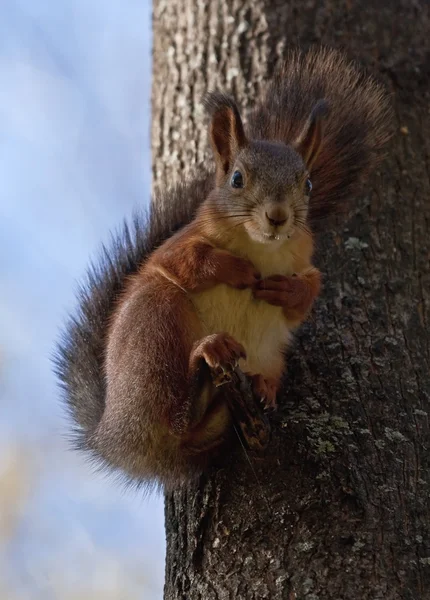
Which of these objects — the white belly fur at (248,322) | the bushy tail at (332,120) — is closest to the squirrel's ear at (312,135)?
the bushy tail at (332,120)

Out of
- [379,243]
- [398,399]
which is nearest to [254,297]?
[398,399]

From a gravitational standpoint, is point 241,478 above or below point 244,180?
below

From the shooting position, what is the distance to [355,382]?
218 centimetres

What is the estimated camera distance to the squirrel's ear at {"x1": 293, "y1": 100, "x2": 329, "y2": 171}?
7.43 ft

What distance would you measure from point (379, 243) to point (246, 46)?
0.75 m

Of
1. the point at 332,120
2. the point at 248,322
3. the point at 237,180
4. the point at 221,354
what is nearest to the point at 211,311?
the point at 248,322

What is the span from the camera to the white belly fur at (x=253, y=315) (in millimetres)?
2096

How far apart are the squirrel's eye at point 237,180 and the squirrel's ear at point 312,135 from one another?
0.65 feet

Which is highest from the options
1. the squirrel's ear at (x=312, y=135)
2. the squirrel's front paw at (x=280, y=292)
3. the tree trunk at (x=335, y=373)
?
the squirrel's ear at (x=312, y=135)

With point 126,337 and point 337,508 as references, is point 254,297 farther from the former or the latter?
point 337,508

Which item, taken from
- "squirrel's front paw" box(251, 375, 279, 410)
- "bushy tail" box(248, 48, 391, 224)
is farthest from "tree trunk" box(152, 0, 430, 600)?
"bushy tail" box(248, 48, 391, 224)

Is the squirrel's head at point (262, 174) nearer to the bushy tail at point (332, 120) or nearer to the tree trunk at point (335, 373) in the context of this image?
the bushy tail at point (332, 120)

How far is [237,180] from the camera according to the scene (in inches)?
84.9

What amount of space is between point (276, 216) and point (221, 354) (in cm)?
30
